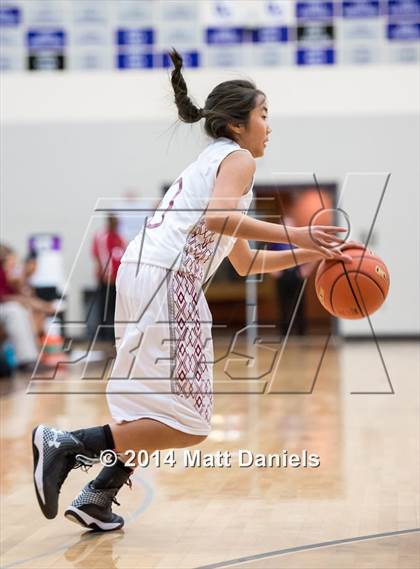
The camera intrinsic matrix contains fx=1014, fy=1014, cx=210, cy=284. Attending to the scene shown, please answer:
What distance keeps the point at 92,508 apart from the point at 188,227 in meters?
1.04

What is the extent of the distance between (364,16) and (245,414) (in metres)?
8.08

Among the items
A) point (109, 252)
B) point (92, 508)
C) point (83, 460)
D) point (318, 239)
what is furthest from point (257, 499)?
point (109, 252)

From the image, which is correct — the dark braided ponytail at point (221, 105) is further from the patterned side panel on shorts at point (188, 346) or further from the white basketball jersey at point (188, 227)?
the patterned side panel on shorts at point (188, 346)

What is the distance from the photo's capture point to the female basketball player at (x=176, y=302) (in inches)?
127

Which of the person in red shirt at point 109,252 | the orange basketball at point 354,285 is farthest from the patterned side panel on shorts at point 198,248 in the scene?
the person in red shirt at point 109,252

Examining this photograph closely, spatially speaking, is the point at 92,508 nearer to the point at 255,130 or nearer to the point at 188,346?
the point at 188,346

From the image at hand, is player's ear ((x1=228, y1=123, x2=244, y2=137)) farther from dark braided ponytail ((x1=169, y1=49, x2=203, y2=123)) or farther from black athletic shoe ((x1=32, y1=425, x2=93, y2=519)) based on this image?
black athletic shoe ((x1=32, y1=425, x2=93, y2=519))

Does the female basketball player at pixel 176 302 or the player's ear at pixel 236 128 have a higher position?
the player's ear at pixel 236 128

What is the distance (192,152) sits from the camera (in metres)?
13.5

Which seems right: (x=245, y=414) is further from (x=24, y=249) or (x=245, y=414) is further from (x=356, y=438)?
(x=24, y=249)

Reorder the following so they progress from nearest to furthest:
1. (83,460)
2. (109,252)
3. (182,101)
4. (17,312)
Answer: (182,101)
(83,460)
(17,312)
(109,252)

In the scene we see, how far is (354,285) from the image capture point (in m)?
3.45

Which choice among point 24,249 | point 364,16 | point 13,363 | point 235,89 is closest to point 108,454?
point 235,89

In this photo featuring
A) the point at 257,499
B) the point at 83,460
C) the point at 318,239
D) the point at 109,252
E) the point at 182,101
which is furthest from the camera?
the point at 109,252
